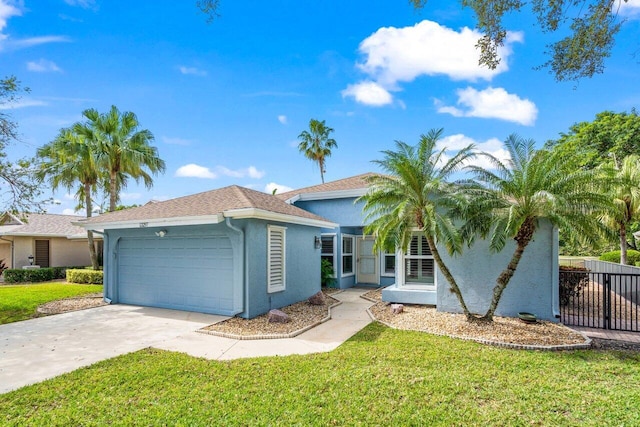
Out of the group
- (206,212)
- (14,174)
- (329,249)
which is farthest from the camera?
(329,249)

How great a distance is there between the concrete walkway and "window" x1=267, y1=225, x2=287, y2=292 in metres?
1.85

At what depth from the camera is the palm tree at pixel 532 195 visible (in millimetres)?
7668

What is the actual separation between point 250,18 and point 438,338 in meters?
9.64

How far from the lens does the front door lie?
16.5 meters

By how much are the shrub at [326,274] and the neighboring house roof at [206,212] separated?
2.61 m

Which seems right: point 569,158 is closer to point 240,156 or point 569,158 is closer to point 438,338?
point 438,338

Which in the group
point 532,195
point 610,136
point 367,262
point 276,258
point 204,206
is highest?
point 610,136

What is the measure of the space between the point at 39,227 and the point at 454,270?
25.7m

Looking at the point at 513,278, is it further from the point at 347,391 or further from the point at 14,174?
the point at 14,174

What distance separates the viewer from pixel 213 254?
33.2 feet

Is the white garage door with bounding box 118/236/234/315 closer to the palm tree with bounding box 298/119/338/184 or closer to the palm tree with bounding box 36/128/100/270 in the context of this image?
the palm tree with bounding box 36/128/100/270

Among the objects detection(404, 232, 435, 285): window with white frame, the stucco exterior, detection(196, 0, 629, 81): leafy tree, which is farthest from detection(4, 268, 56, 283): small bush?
the stucco exterior

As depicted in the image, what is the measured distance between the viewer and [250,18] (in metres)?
9.27

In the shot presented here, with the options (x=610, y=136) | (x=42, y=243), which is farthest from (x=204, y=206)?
(x=610, y=136)
